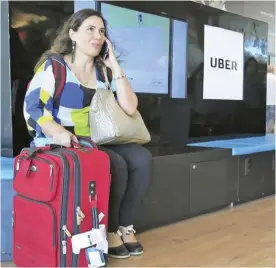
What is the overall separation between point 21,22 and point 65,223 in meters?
1.06

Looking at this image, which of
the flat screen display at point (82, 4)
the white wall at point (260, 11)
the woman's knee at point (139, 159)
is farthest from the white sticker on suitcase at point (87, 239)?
the white wall at point (260, 11)

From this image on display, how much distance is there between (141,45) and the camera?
2.72 metres

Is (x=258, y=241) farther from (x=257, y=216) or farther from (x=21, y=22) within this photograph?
(x=21, y=22)

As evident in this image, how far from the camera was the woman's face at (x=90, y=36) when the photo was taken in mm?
1800

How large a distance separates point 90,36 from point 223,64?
1.70 m

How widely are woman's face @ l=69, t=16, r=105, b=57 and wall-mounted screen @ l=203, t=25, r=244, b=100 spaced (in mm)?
1471

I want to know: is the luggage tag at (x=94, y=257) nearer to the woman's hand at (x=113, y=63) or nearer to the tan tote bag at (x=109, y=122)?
the tan tote bag at (x=109, y=122)

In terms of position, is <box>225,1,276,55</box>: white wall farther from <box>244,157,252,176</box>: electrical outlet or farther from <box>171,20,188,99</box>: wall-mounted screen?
<box>244,157,252,176</box>: electrical outlet

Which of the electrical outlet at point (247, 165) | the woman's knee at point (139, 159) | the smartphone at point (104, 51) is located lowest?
the electrical outlet at point (247, 165)

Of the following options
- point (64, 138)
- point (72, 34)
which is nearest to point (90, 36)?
point (72, 34)

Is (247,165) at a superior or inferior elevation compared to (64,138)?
inferior

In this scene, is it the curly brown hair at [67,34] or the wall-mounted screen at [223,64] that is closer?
the curly brown hair at [67,34]

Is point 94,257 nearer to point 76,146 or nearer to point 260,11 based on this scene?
point 76,146

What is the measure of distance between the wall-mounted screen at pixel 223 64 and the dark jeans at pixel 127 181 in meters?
1.43
